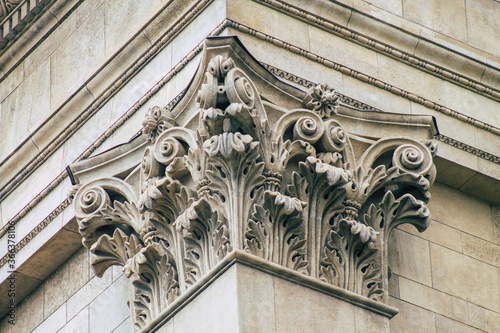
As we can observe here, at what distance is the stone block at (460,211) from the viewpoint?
18734 millimetres

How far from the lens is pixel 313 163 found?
1652cm

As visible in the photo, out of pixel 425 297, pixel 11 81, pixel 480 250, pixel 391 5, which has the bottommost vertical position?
pixel 425 297

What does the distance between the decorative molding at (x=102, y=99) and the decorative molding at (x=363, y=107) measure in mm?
915

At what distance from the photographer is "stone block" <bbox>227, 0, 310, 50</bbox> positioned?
17.9 metres

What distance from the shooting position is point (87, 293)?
63.2 feet

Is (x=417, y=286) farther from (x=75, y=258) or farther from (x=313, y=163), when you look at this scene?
(x=75, y=258)

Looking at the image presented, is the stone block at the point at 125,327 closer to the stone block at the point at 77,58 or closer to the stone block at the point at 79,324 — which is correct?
the stone block at the point at 79,324

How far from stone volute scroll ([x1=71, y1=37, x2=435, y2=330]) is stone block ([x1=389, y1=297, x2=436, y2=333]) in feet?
2.36

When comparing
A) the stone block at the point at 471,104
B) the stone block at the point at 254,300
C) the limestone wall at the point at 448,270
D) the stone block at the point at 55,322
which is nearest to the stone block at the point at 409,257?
the limestone wall at the point at 448,270

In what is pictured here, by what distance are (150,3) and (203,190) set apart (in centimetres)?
404

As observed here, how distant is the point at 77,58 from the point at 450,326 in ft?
22.7

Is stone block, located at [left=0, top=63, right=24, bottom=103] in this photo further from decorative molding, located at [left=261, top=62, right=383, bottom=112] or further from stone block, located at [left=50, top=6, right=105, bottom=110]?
decorative molding, located at [left=261, top=62, right=383, bottom=112]

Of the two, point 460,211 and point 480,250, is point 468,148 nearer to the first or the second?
point 460,211

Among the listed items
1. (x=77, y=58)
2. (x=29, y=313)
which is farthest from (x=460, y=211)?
(x=29, y=313)
